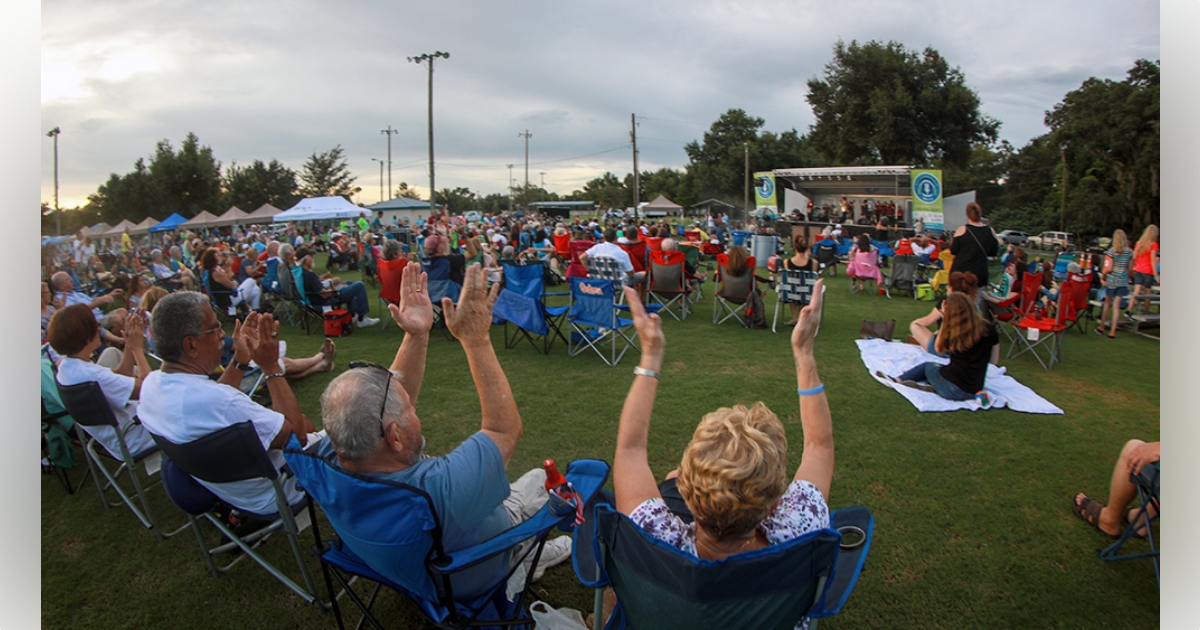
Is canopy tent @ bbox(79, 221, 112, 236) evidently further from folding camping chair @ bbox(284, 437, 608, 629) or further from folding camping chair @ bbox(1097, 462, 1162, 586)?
folding camping chair @ bbox(1097, 462, 1162, 586)

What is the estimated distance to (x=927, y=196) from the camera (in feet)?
63.5

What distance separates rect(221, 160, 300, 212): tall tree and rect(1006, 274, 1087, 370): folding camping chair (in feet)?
159

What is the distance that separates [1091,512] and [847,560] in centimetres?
230

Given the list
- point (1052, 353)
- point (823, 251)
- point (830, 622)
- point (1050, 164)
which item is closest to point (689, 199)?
point (1050, 164)

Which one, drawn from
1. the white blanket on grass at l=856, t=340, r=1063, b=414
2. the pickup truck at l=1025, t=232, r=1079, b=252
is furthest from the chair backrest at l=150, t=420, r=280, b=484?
the pickup truck at l=1025, t=232, r=1079, b=252

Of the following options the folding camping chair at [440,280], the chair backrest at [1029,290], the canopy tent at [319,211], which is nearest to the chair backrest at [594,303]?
the folding camping chair at [440,280]

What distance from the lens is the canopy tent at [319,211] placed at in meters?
20.9

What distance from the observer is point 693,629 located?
4.37ft

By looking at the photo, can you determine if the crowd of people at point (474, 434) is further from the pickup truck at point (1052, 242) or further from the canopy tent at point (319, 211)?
the pickup truck at point (1052, 242)

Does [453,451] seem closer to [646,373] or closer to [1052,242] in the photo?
[646,373]

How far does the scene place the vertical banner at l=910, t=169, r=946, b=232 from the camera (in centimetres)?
1909
